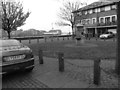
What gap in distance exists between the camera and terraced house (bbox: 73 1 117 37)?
30312mm

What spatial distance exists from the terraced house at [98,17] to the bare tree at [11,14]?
17.8m

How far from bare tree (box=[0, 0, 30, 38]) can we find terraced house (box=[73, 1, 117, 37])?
17792mm

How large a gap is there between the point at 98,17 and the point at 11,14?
28268 millimetres

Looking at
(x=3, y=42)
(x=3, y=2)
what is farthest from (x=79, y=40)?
(x=3, y=42)

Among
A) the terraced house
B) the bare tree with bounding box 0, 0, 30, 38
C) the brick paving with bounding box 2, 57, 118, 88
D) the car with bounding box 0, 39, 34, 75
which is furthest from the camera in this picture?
the terraced house

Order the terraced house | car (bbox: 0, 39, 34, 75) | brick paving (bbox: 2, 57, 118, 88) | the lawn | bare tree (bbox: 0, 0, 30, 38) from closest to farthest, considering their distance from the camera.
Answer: brick paving (bbox: 2, 57, 118, 88), car (bbox: 0, 39, 34, 75), the lawn, bare tree (bbox: 0, 0, 30, 38), the terraced house

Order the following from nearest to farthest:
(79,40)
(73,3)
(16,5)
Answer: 1. (16,5)
2. (79,40)
3. (73,3)

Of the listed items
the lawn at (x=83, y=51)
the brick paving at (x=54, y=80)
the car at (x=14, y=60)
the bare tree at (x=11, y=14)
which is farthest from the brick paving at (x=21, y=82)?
the bare tree at (x=11, y=14)

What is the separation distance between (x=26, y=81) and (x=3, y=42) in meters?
2.19

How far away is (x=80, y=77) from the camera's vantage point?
432 cm

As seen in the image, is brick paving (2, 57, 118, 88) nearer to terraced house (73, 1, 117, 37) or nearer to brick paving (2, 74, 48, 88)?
brick paving (2, 74, 48, 88)

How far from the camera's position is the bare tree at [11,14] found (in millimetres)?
12219

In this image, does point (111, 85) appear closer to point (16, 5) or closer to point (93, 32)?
point (16, 5)

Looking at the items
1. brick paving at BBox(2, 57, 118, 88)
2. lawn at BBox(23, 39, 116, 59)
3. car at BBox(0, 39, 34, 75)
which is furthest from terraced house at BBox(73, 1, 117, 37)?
car at BBox(0, 39, 34, 75)
